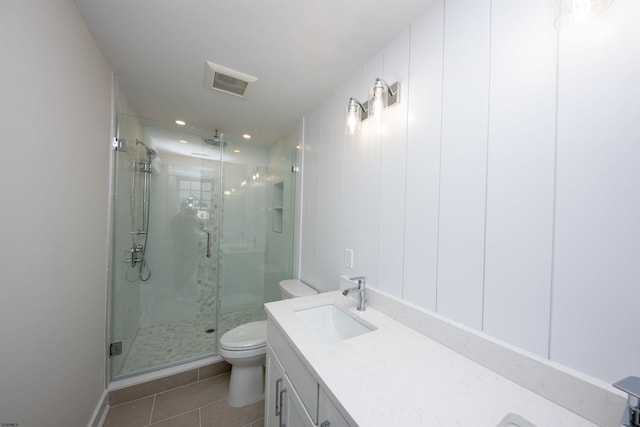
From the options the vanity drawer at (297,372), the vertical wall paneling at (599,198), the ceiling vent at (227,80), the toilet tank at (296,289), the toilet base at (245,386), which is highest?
the ceiling vent at (227,80)

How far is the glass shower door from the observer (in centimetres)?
203

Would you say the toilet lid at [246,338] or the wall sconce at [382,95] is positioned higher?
the wall sconce at [382,95]

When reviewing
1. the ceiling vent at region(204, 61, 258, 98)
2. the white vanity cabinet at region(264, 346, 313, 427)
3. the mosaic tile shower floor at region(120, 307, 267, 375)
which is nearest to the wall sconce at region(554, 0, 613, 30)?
the white vanity cabinet at region(264, 346, 313, 427)

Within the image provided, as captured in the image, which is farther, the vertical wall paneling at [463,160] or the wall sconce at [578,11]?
the vertical wall paneling at [463,160]

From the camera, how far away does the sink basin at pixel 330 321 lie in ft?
3.80

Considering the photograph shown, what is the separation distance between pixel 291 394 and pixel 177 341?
6.12 ft

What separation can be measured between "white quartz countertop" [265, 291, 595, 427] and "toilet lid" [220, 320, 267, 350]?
833 millimetres

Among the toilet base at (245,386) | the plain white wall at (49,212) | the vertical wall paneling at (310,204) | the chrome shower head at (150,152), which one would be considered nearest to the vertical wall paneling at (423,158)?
the vertical wall paneling at (310,204)

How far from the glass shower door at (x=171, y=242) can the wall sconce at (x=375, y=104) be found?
1.75 m

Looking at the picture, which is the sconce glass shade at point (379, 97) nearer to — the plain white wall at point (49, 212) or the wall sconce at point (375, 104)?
the wall sconce at point (375, 104)

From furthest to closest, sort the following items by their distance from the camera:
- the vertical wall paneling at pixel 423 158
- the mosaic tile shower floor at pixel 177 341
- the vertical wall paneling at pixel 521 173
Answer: the mosaic tile shower floor at pixel 177 341 < the vertical wall paneling at pixel 423 158 < the vertical wall paneling at pixel 521 173

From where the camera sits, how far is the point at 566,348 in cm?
60

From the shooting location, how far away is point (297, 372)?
2.74 feet

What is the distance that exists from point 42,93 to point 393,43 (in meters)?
1.57
